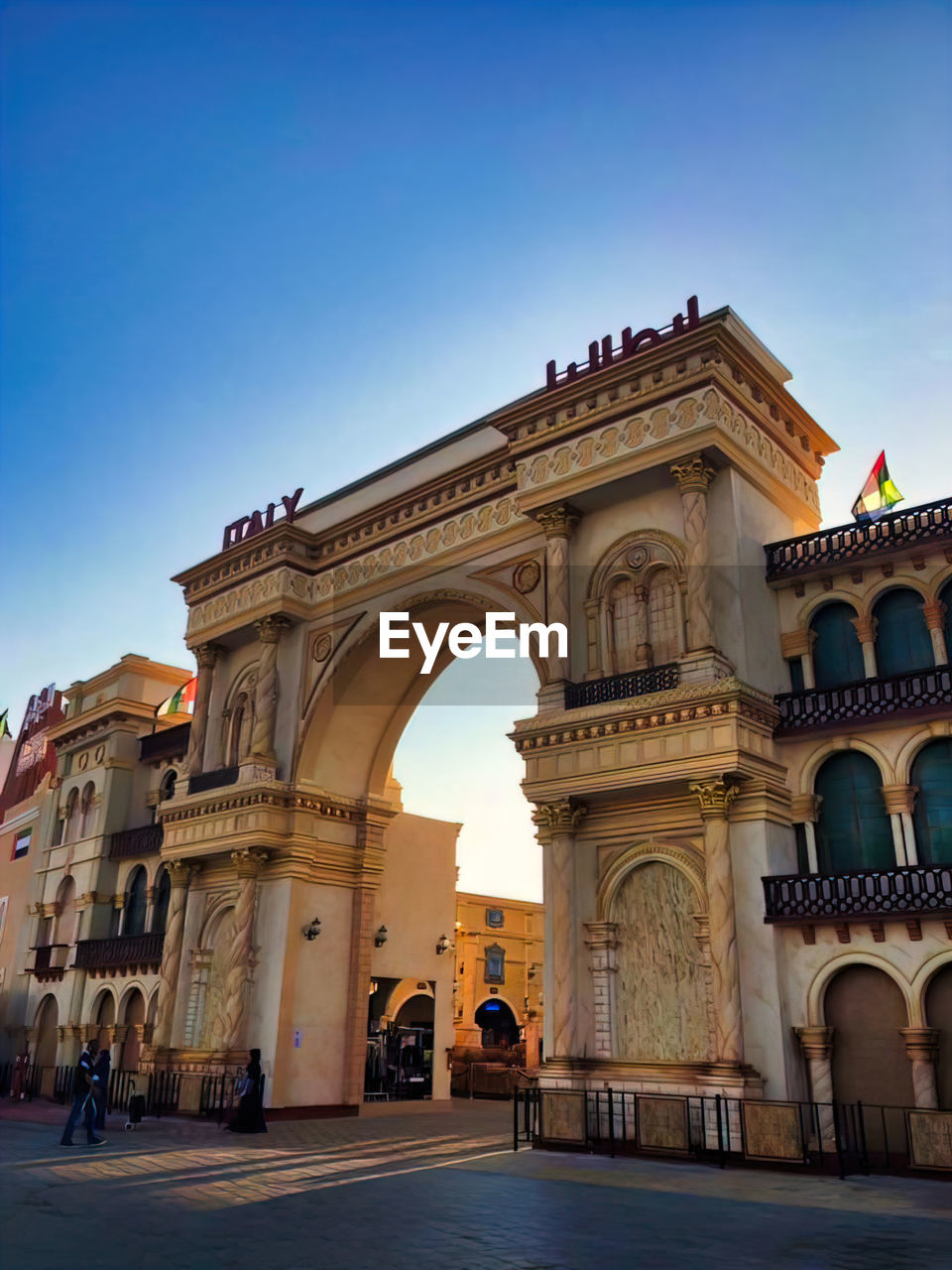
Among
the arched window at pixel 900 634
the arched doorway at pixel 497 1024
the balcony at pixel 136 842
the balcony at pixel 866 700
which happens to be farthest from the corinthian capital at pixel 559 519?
the arched doorway at pixel 497 1024

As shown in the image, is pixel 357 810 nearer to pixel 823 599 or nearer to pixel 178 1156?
pixel 178 1156

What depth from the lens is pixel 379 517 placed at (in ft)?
79.0

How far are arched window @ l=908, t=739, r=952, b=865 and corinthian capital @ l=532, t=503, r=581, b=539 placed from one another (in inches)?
273

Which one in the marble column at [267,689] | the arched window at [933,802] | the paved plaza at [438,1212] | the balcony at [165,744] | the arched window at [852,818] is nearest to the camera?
the paved plaza at [438,1212]

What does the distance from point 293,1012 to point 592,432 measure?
1305 centimetres

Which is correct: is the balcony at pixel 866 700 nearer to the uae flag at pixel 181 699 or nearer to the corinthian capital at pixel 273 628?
the corinthian capital at pixel 273 628

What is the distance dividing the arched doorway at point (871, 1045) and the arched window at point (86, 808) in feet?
75.8

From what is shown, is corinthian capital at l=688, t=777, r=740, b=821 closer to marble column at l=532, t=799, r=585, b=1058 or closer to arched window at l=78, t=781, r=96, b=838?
marble column at l=532, t=799, r=585, b=1058

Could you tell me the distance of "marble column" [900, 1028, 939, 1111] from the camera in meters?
14.2

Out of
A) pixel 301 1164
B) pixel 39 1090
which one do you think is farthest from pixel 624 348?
pixel 39 1090

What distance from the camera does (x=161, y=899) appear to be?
28469mm

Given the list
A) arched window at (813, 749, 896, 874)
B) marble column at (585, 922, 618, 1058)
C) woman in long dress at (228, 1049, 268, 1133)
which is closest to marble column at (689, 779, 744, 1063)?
arched window at (813, 749, 896, 874)

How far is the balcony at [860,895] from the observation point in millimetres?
14500

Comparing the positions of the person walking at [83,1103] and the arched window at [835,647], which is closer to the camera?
the person walking at [83,1103]
